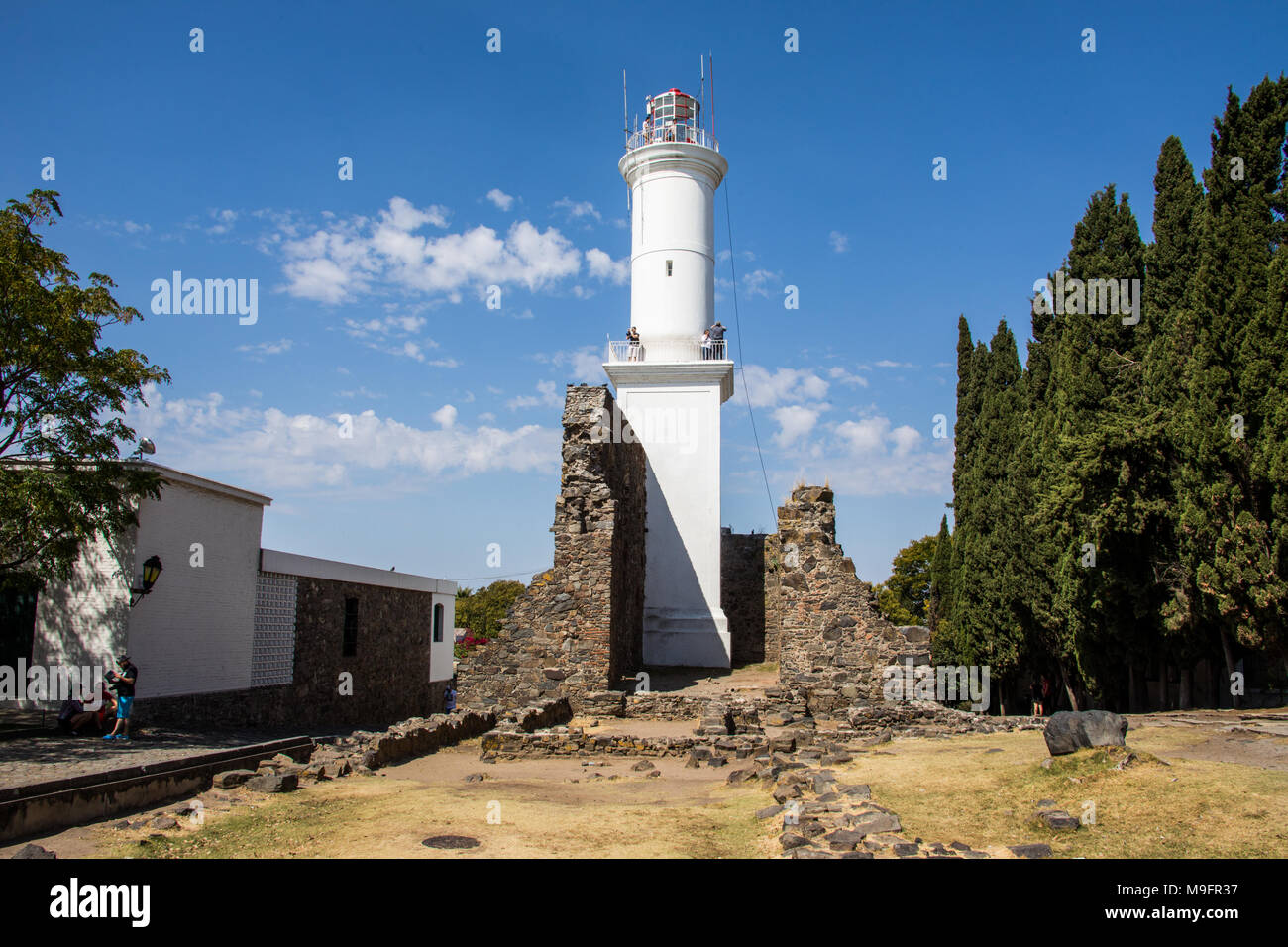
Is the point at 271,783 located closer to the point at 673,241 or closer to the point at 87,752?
the point at 87,752

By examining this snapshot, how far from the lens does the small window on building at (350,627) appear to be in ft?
66.9

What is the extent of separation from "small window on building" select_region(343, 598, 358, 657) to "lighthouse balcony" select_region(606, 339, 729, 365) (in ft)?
30.2

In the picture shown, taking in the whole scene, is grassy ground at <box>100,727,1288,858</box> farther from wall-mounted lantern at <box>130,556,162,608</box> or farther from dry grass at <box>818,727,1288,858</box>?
wall-mounted lantern at <box>130,556,162,608</box>

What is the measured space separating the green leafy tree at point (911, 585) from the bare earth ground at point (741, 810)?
115ft

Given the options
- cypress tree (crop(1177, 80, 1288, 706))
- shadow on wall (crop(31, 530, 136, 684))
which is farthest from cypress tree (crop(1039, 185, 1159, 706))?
shadow on wall (crop(31, 530, 136, 684))

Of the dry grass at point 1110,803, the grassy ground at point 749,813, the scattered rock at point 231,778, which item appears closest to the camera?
the dry grass at point 1110,803

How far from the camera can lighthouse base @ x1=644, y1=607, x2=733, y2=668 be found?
850 inches

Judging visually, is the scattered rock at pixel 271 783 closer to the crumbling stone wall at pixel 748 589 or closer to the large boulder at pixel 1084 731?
the large boulder at pixel 1084 731

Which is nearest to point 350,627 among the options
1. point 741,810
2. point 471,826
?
point 471,826

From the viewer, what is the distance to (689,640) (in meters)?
21.7

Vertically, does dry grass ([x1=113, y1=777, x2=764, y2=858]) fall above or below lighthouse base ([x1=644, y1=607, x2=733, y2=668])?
below

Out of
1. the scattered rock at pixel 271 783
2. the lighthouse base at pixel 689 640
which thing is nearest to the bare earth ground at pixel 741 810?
the scattered rock at pixel 271 783

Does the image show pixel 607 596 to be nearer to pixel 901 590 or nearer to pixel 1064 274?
pixel 1064 274

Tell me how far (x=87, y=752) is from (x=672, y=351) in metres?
16.5
